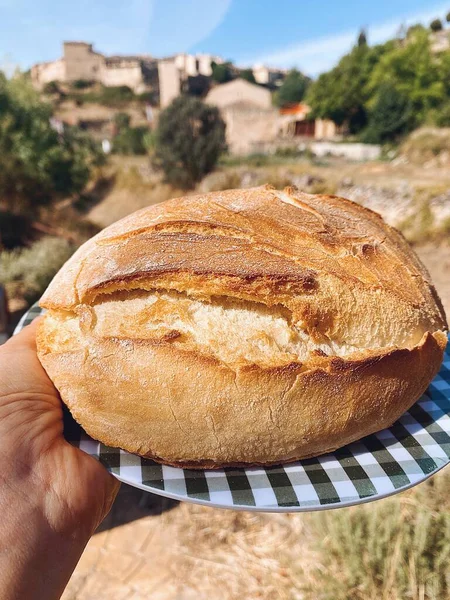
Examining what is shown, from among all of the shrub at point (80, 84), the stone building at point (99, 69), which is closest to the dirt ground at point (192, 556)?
the stone building at point (99, 69)

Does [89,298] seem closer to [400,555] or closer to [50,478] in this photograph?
[50,478]

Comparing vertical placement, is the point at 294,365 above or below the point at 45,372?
above

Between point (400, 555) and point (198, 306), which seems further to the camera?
point (400, 555)

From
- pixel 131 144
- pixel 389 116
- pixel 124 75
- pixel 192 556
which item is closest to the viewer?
pixel 192 556

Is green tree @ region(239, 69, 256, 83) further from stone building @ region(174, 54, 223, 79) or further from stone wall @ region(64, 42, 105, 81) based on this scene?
stone wall @ region(64, 42, 105, 81)

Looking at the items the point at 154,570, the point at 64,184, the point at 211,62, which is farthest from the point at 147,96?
the point at 154,570

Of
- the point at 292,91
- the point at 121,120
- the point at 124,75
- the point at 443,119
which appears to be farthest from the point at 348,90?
the point at 124,75

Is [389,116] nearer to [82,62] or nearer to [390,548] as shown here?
[390,548]
